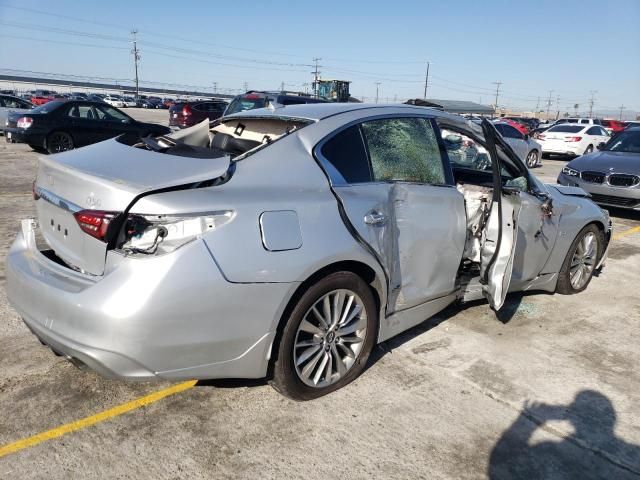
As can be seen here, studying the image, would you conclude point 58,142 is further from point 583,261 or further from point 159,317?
point 159,317

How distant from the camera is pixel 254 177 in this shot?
8.86 feet

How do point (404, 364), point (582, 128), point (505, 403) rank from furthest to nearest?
1. point (582, 128)
2. point (404, 364)
3. point (505, 403)

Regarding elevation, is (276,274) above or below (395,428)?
above

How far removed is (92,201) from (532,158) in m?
15.8

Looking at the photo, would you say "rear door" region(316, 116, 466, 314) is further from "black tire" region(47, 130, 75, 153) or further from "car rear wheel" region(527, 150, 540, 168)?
"car rear wheel" region(527, 150, 540, 168)

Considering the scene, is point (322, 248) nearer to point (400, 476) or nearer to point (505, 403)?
point (400, 476)

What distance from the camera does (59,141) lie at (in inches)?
525

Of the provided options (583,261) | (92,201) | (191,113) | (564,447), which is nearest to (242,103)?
(191,113)

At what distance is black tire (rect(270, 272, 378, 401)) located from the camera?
276 centimetres

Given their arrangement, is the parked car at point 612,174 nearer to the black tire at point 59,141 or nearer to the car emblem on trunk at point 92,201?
the car emblem on trunk at point 92,201

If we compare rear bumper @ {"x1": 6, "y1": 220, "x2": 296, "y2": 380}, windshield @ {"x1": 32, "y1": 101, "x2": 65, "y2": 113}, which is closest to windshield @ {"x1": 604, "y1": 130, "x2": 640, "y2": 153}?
rear bumper @ {"x1": 6, "y1": 220, "x2": 296, "y2": 380}

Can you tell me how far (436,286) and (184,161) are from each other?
186 cm

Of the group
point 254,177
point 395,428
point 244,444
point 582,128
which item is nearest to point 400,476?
point 395,428

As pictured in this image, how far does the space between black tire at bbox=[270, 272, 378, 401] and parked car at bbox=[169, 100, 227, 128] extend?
18925mm
